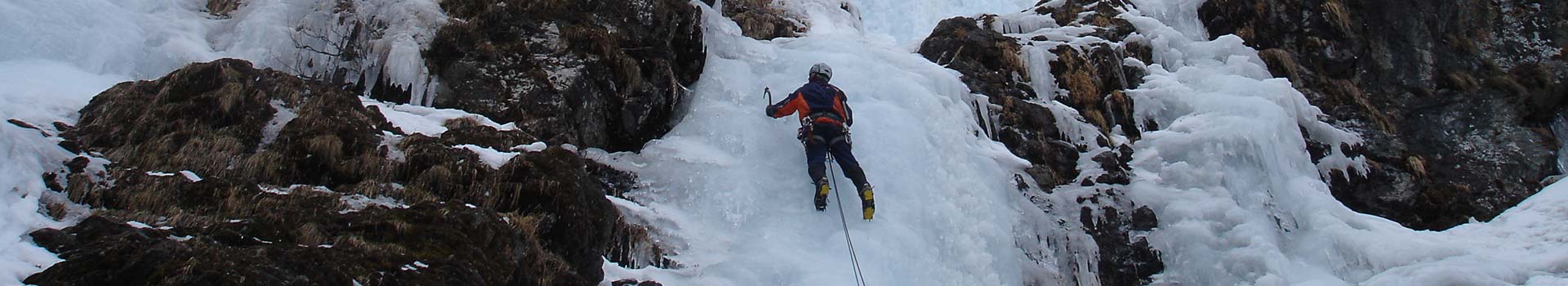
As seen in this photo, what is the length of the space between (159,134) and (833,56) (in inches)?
241

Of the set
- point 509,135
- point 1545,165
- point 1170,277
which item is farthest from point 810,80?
point 1545,165

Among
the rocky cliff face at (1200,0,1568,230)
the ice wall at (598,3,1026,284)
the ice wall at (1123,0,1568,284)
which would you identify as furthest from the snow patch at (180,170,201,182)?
the rocky cliff face at (1200,0,1568,230)

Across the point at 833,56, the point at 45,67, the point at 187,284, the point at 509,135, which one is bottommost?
the point at 833,56

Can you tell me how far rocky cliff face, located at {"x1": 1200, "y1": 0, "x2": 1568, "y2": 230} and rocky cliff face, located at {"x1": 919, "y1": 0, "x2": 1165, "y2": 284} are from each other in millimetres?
1911

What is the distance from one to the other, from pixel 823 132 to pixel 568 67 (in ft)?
7.00

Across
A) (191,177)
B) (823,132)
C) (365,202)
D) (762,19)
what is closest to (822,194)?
(823,132)

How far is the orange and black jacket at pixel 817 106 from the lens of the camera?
279 inches

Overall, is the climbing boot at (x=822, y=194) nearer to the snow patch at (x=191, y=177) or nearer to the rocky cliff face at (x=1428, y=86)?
the snow patch at (x=191, y=177)

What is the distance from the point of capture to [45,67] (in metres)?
6.14

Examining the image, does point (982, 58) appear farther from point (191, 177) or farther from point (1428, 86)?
point (191, 177)

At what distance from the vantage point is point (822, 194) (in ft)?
21.3

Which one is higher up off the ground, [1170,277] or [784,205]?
[784,205]

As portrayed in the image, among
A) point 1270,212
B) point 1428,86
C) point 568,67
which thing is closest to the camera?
point 568,67

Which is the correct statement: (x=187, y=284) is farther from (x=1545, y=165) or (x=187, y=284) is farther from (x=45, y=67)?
(x=1545, y=165)
